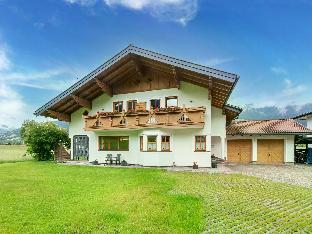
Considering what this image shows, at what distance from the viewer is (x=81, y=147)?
27812 millimetres

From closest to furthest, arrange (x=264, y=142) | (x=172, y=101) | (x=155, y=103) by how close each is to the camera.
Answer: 1. (x=172, y=101)
2. (x=155, y=103)
3. (x=264, y=142)

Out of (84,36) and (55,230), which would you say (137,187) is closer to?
(55,230)

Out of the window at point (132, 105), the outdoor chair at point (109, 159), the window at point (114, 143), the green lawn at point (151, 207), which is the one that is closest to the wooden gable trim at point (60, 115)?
the window at point (114, 143)

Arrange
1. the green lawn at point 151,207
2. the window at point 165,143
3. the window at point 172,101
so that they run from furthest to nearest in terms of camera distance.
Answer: the window at point 172,101, the window at point 165,143, the green lawn at point 151,207

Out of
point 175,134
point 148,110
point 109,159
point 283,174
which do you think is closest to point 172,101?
point 148,110

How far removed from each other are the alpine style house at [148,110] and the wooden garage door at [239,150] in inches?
99.7

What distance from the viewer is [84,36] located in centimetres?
5175

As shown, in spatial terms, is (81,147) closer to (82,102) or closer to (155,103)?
(82,102)

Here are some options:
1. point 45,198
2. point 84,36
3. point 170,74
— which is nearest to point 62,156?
point 170,74

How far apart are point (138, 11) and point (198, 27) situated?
14.9 metres

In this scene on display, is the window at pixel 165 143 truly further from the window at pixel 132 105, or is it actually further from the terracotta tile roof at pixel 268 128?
the terracotta tile roof at pixel 268 128

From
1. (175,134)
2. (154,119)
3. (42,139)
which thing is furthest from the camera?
(42,139)

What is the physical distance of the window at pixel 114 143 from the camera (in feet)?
81.6

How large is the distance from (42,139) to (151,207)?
21.3 m
